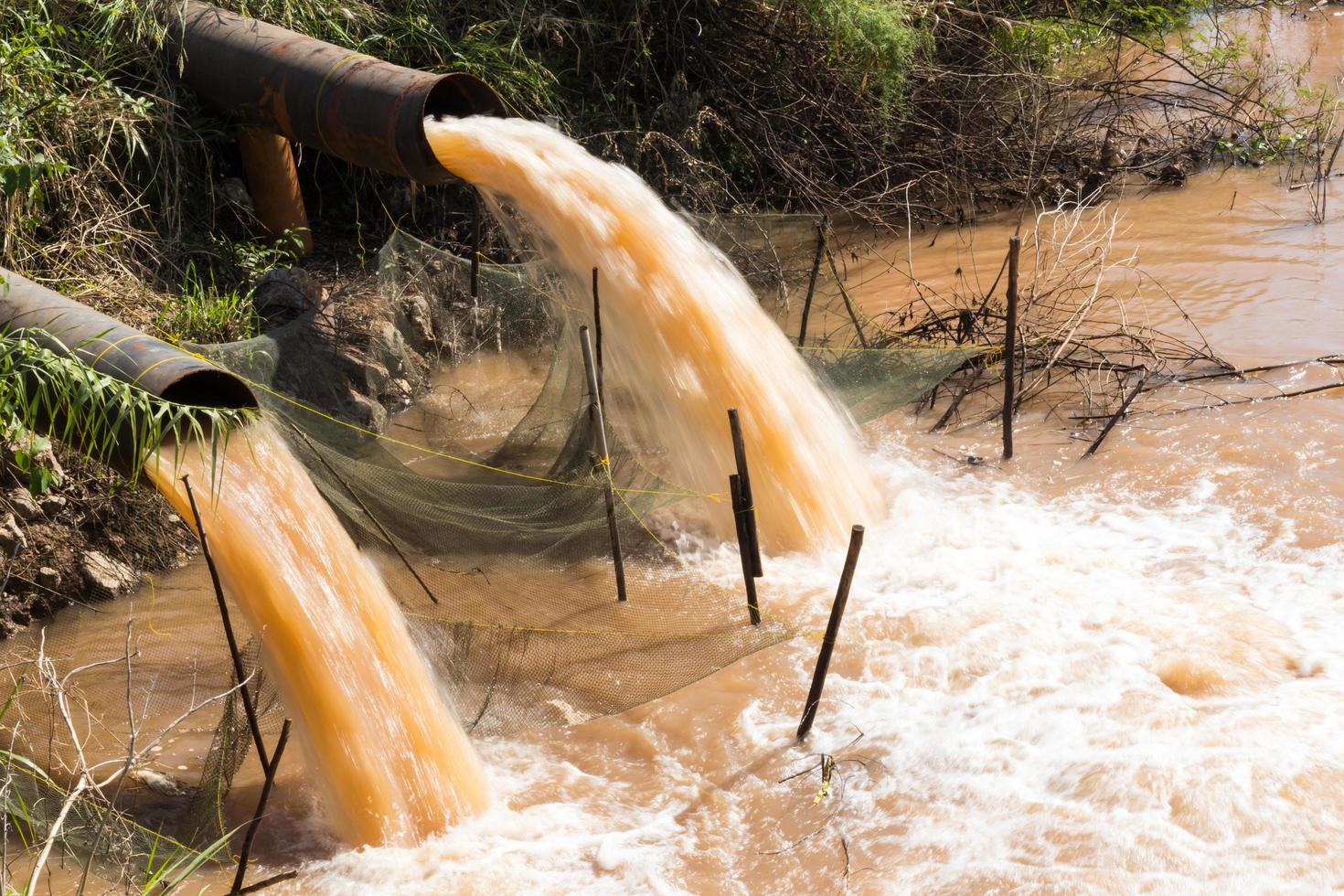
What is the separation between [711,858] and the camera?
3.71 meters

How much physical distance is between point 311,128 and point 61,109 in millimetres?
1328

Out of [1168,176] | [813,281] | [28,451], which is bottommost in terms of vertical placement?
[28,451]

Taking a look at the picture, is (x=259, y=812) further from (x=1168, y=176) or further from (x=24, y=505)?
(x=1168, y=176)

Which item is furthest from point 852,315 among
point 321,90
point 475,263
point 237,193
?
point 237,193

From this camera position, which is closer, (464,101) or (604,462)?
(604,462)

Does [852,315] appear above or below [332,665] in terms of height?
above

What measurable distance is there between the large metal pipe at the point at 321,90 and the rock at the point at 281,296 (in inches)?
30.4

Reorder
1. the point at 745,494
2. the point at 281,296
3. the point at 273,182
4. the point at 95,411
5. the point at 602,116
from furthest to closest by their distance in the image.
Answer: the point at 602,116 → the point at 273,182 → the point at 281,296 → the point at 745,494 → the point at 95,411

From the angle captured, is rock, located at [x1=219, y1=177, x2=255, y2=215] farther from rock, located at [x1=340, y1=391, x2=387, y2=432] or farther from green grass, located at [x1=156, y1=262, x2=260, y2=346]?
rock, located at [x1=340, y1=391, x2=387, y2=432]

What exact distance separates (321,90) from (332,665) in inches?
122

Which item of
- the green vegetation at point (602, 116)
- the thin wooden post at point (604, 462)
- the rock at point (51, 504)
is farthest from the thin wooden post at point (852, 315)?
the rock at point (51, 504)

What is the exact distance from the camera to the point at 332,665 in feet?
12.5

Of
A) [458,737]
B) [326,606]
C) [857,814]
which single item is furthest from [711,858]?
[326,606]

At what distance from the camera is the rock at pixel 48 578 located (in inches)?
196
